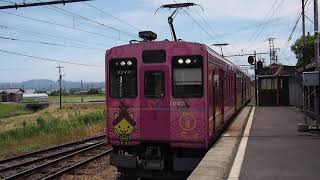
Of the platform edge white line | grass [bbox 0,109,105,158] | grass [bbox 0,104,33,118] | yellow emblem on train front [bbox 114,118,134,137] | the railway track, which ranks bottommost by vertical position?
grass [bbox 0,104,33,118]

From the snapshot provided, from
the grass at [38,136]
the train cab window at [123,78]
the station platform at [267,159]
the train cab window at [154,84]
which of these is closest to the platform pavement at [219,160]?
the station platform at [267,159]

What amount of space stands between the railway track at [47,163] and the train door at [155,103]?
3381 millimetres

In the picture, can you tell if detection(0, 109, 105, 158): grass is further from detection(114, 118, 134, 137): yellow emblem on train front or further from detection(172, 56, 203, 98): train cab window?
detection(172, 56, 203, 98): train cab window

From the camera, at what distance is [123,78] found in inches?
439

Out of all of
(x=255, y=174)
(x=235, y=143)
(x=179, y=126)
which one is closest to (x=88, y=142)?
(x=235, y=143)

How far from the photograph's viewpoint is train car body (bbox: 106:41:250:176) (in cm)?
1059

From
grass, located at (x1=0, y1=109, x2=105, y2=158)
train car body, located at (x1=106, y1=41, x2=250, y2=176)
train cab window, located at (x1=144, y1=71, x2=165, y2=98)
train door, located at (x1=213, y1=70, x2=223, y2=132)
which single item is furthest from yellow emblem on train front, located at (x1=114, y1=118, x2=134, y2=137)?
grass, located at (x1=0, y1=109, x2=105, y2=158)

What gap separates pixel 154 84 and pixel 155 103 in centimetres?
41

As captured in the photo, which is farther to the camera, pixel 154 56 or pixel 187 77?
pixel 154 56

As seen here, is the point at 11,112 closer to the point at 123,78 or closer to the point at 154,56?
the point at 123,78

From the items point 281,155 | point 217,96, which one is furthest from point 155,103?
point 281,155

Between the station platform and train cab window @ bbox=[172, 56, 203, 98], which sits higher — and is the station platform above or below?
below

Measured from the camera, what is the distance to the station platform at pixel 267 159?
869 cm

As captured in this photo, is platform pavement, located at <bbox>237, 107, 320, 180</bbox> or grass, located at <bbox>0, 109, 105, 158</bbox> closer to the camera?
platform pavement, located at <bbox>237, 107, 320, 180</bbox>
